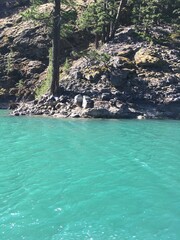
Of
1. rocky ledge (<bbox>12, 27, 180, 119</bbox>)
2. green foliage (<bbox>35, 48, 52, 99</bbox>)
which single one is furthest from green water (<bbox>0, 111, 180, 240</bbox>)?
green foliage (<bbox>35, 48, 52, 99</bbox>)

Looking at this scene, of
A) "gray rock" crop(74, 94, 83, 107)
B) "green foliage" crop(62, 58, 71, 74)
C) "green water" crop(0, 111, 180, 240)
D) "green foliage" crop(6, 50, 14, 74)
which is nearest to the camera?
"green water" crop(0, 111, 180, 240)

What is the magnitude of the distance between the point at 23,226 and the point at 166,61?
28.0 metres

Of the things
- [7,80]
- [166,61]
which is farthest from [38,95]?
[166,61]

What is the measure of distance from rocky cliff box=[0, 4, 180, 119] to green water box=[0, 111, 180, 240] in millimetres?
7678

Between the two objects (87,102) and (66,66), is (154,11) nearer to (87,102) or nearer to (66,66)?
(66,66)

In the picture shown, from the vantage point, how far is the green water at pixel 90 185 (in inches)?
425

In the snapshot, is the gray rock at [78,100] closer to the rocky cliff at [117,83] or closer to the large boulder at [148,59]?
the rocky cliff at [117,83]

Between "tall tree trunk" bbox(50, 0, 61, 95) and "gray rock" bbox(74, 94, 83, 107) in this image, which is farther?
"tall tree trunk" bbox(50, 0, 61, 95)

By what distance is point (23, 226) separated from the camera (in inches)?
428

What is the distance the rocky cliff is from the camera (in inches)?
1293

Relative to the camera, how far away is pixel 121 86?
34.6 meters

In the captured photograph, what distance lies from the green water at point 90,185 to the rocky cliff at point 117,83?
7678 mm

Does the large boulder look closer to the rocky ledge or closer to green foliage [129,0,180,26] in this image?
the rocky ledge

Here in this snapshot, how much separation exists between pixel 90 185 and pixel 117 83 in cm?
2109
